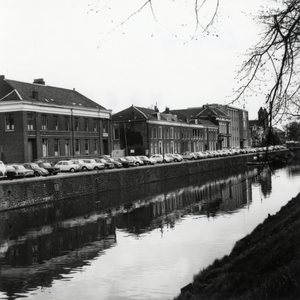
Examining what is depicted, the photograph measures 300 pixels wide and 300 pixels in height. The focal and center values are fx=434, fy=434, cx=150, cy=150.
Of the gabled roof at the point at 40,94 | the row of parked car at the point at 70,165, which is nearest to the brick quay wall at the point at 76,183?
the row of parked car at the point at 70,165

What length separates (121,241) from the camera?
72.6ft

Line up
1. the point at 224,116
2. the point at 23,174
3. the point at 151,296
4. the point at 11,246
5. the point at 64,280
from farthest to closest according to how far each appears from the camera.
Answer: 1. the point at 224,116
2. the point at 23,174
3. the point at 11,246
4. the point at 64,280
5. the point at 151,296

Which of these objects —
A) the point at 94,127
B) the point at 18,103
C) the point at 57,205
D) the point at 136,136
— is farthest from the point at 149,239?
the point at 136,136

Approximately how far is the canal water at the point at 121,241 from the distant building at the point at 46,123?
15.3 m

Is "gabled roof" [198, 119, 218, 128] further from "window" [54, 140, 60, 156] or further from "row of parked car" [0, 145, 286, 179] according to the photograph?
"window" [54, 140, 60, 156]

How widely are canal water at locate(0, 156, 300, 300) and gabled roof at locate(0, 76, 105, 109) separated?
1864cm

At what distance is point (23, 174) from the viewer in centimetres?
3962

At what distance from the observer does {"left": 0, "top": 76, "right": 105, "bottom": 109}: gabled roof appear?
166 feet

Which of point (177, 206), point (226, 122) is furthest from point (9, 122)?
point (226, 122)

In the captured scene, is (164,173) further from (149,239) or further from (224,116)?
(224,116)

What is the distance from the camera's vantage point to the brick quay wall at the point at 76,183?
103 feet

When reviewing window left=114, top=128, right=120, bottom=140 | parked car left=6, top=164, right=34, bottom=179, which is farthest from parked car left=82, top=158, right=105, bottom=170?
window left=114, top=128, right=120, bottom=140

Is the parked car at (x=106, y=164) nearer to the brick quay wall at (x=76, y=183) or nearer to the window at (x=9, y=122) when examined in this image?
the brick quay wall at (x=76, y=183)

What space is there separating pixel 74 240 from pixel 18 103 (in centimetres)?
3028
